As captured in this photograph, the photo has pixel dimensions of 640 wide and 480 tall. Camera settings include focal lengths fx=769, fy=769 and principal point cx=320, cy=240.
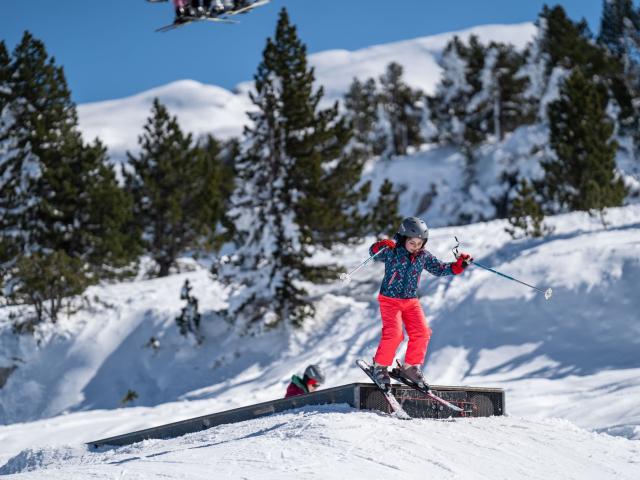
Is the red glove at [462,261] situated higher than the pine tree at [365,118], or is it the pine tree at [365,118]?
the pine tree at [365,118]

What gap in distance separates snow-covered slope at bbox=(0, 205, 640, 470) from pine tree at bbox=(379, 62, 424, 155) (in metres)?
32.3

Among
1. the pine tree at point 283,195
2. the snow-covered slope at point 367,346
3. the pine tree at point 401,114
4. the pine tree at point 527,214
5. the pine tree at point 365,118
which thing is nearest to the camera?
the snow-covered slope at point 367,346

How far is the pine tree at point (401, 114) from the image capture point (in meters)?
57.8

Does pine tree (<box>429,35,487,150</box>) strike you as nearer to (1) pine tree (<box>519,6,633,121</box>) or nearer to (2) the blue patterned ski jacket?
(1) pine tree (<box>519,6,633,121</box>)

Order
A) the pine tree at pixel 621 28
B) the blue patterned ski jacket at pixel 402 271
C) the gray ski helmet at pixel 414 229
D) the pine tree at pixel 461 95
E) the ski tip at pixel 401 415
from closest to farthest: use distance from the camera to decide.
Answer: the ski tip at pixel 401 415 < the gray ski helmet at pixel 414 229 < the blue patterned ski jacket at pixel 402 271 < the pine tree at pixel 621 28 < the pine tree at pixel 461 95

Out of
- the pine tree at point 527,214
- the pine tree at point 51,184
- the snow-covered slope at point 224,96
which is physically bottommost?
the pine tree at point 527,214

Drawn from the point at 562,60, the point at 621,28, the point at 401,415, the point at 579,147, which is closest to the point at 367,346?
the point at 401,415

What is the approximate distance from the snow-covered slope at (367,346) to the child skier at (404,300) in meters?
2.98

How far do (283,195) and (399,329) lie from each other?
1350 centimetres

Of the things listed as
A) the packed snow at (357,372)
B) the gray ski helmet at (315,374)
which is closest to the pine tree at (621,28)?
the packed snow at (357,372)

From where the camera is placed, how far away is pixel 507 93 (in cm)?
4822

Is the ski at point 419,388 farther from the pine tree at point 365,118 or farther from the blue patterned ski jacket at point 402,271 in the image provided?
the pine tree at point 365,118

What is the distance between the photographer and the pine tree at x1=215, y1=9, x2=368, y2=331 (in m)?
20.4

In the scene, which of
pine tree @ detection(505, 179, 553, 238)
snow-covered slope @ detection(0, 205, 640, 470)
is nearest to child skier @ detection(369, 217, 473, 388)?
snow-covered slope @ detection(0, 205, 640, 470)
